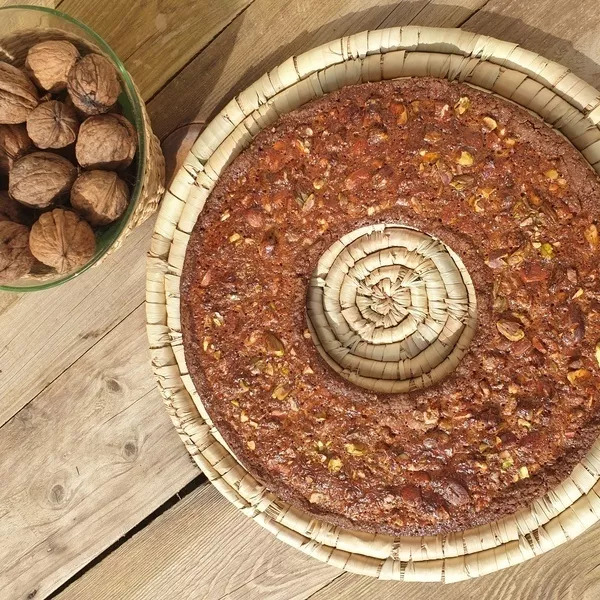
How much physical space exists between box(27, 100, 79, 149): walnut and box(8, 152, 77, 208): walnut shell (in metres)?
0.04

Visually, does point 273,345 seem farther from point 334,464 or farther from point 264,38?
point 264,38

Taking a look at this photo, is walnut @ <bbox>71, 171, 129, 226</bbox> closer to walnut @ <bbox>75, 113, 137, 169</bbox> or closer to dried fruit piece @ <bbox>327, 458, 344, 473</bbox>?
walnut @ <bbox>75, 113, 137, 169</bbox>

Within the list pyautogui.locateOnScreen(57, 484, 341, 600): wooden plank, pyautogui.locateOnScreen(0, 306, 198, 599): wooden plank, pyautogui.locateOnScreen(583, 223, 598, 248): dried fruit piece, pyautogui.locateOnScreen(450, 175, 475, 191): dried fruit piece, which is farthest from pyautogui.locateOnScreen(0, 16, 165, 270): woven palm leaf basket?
pyautogui.locateOnScreen(583, 223, 598, 248): dried fruit piece

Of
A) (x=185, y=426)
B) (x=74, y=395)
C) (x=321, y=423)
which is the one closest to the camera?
(x=321, y=423)

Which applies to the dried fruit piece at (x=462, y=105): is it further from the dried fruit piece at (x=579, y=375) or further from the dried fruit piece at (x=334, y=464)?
the dried fruit piece at (x=334, y=464)

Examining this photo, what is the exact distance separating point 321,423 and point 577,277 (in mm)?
767

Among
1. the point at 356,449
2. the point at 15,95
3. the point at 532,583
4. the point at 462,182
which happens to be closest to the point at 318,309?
the point at 356,449

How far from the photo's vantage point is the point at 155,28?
1739mm

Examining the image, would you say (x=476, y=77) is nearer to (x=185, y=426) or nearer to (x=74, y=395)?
(x=185, y=426)

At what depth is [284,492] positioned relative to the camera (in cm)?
158

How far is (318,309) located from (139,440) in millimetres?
771

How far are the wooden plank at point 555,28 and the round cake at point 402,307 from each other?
0.35 m

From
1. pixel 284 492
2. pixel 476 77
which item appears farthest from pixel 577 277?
pixel 284 492

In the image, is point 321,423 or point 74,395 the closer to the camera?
point 321,423
